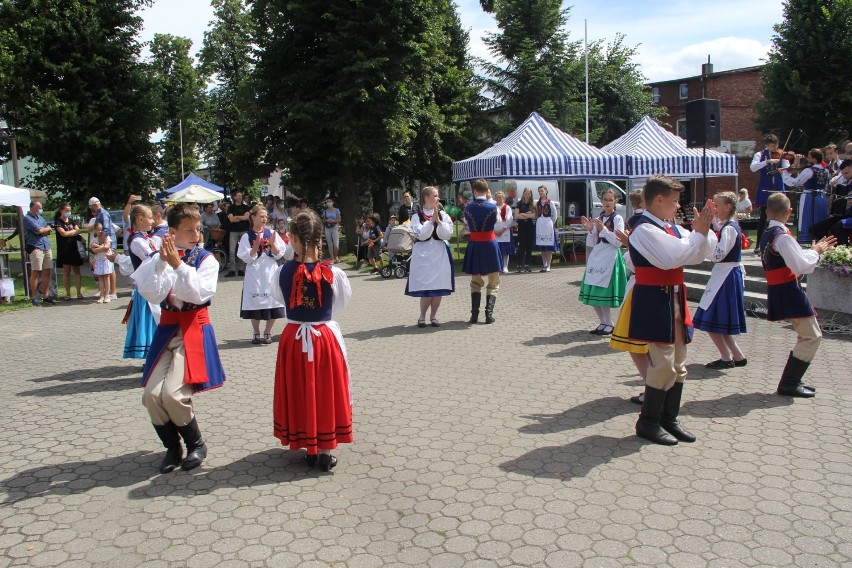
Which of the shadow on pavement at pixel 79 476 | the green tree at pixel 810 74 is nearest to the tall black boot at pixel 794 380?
the shadow on pavement at pixel 79 476

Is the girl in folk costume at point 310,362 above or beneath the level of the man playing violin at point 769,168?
beneath

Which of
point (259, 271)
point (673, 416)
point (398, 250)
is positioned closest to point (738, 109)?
point (398, 250)

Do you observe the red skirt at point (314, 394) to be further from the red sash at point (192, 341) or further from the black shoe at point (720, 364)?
the black shoe at point (720, 364)

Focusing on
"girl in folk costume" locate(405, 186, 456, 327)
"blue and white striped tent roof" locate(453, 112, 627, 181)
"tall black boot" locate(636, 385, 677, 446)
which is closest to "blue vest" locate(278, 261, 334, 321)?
"tall black boot" locate(636, 385, 677, 446)

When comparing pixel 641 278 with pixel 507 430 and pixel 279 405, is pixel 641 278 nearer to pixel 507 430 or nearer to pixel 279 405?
pixel 507 430

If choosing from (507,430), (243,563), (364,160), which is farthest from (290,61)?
(243,563)

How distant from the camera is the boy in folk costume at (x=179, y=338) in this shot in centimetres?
465

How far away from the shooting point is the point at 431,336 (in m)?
9.70

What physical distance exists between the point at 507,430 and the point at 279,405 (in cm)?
189

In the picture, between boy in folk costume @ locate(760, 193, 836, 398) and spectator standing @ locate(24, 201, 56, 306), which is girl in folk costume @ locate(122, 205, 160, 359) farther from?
spectator standing @ locate(24, 201, 56, 306)

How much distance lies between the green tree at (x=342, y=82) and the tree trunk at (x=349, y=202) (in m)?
0.03

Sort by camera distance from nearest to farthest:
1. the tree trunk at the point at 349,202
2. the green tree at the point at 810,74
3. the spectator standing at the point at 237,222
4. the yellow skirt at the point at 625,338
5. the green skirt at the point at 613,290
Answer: the yellow skirt at the point at 625,338 → the green skirt at the point at 613,290 → the spectator standing at the point at 237,222 → the tree trunk at the point at 349,202 → the green tree at the point at 810,74

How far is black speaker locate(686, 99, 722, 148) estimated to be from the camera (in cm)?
1028

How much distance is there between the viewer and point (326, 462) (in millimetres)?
4879
